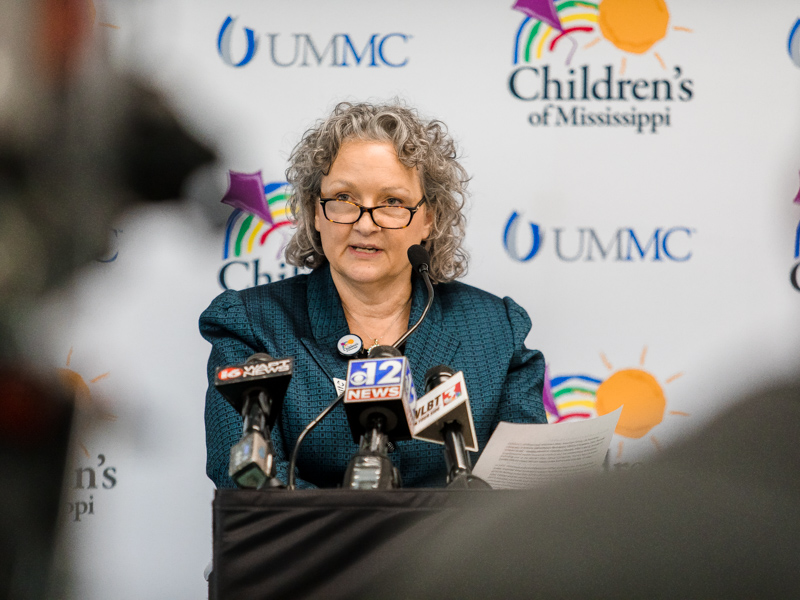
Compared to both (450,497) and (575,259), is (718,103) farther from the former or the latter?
(450,497)

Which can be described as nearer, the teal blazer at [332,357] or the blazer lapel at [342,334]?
the teal blazer at [332,357]

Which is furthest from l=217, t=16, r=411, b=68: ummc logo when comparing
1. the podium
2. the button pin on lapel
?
the podium

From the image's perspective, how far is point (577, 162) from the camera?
2.59 meters

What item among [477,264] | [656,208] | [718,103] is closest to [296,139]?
[477,264]

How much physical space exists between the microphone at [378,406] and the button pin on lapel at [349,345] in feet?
2.89

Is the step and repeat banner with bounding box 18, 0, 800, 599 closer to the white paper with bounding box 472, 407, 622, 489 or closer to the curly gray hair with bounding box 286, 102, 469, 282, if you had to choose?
the curly gray hair with bounding box 286, 102, 469, 282

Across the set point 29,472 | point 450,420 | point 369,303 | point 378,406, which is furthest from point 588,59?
point 29,472

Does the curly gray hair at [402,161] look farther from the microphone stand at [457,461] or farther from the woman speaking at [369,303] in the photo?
the microphone stand at [457,461]

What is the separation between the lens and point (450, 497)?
100 cm

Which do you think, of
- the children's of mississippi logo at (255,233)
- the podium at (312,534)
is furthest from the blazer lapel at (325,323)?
the podium at (312,534)

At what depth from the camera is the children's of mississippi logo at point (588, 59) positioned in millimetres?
2588

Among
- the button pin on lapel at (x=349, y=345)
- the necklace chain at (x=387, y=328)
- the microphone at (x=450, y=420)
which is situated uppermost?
the necklace chain at (x=387, y=328)

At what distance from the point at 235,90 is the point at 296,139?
234mm

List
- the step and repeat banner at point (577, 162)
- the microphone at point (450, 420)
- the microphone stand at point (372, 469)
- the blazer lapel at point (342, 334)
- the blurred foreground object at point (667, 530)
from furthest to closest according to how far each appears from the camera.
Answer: the step and repeat banner at point (577, 162), the blazer lapel at point (342, 334), the microphone at point (450, 420), the microphone stand at point (372, 469), the blurred foreground object at point (667, 530)
